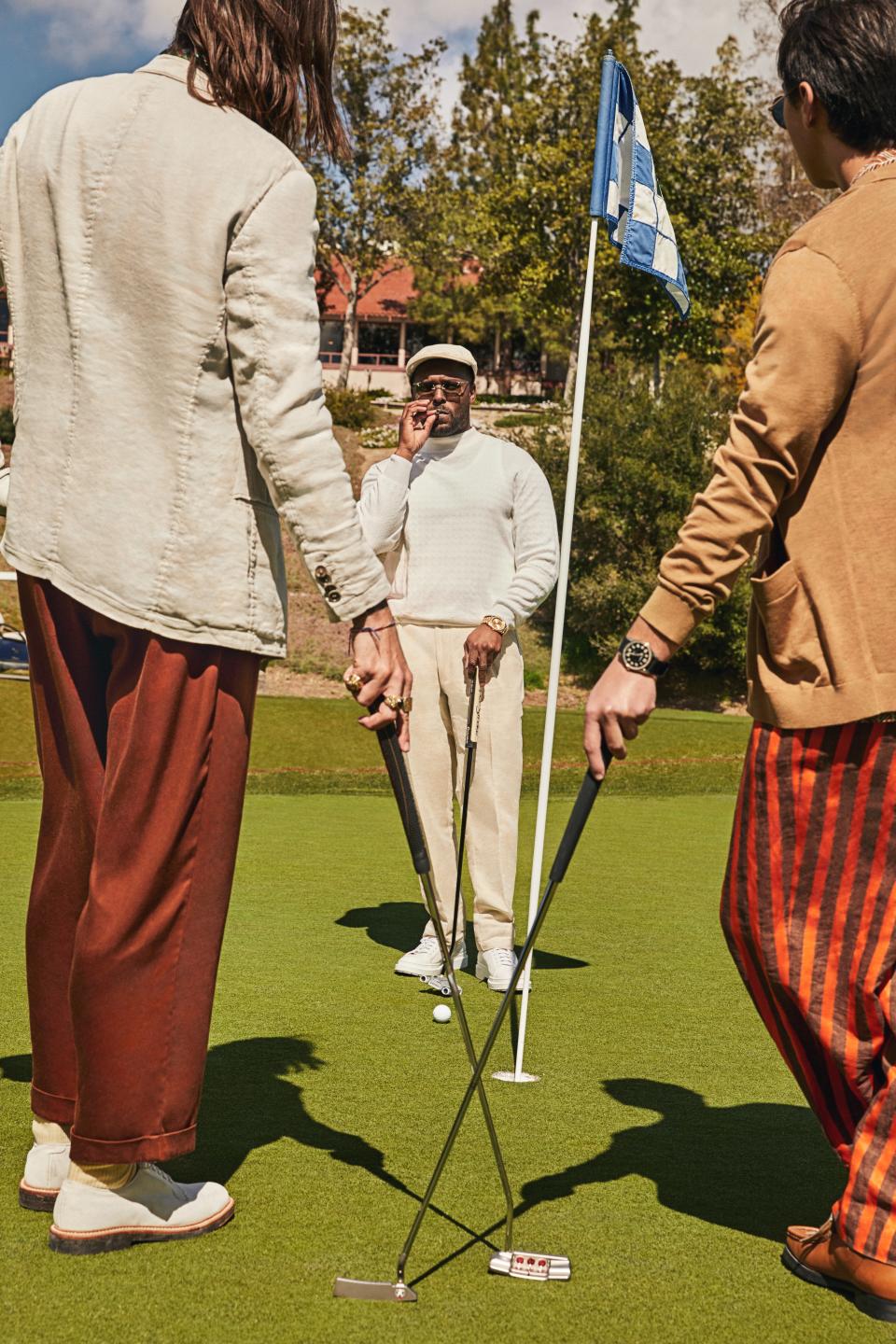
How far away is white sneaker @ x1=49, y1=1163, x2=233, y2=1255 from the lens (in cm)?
280

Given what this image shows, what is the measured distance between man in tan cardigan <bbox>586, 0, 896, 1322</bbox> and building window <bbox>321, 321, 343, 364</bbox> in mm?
61309

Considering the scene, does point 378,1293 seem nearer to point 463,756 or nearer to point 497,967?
point 497,967

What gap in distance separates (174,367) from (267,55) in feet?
2.08

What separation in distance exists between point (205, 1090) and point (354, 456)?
31579 millimetres

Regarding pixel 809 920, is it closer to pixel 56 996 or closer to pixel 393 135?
pixel 56 996

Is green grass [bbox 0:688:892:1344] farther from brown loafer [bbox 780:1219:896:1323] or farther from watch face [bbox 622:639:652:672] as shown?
watch face [bbox 622:639:652:672]

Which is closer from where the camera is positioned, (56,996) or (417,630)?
(56,996)

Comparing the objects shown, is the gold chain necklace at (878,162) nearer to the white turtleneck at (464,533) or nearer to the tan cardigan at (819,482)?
the tan cardigan at (819,482)

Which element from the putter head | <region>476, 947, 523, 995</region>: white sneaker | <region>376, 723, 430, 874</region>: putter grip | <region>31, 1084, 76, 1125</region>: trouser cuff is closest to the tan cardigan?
<region>376, 723, 430, 874</region>: putter grip

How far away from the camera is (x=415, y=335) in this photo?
6419cm

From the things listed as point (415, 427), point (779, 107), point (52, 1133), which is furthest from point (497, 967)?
point (779, 107)

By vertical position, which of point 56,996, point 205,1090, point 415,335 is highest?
point 415,335

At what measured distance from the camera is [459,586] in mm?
5992

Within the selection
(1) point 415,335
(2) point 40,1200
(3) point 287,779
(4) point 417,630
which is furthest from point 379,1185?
(1) point 415,335
